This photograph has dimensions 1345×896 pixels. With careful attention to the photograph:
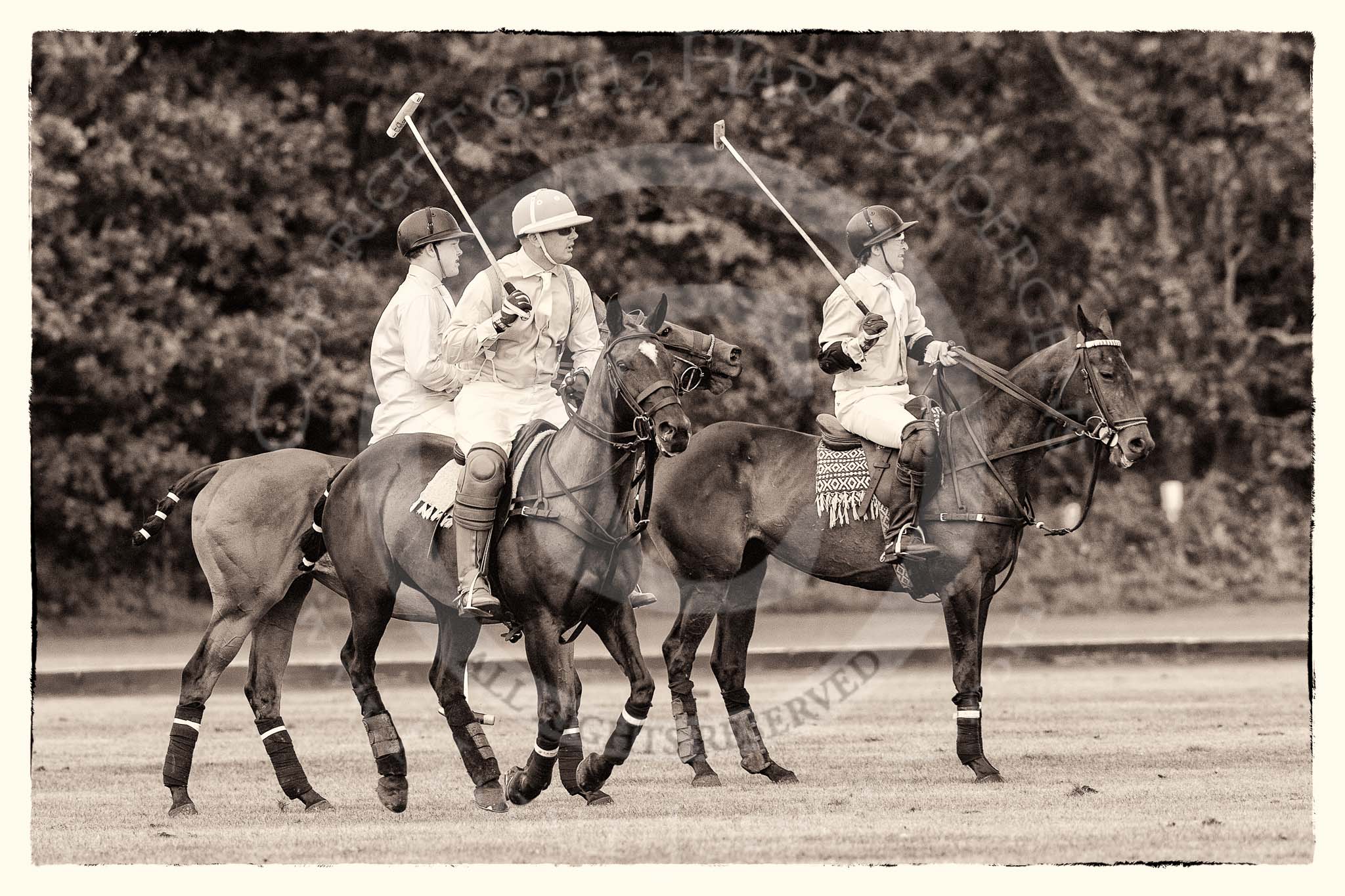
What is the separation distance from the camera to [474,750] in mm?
9977

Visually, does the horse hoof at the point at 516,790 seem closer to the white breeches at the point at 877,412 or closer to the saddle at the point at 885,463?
the saddle at the point at 885,463

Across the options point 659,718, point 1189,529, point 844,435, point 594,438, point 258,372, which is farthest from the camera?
point 1189,529

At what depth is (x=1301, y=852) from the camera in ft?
27.2

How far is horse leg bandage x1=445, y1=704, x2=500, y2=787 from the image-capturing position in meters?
9.91

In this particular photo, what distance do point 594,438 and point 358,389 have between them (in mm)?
12027

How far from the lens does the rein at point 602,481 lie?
29.9 feet

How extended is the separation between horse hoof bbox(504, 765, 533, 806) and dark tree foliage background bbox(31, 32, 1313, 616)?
10.3 metres

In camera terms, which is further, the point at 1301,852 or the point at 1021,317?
the point at 1021,317

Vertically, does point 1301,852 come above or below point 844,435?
below

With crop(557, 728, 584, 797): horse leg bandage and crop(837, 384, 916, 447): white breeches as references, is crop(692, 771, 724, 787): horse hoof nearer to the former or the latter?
crop(557, 728, 584, 797): horse leg bandage

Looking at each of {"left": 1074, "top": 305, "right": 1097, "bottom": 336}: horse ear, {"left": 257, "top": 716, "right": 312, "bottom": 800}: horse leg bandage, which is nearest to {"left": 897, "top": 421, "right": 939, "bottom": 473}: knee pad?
{"left": 1074, "top": 305, "right": 1097, "bottom": 336}: horse ear

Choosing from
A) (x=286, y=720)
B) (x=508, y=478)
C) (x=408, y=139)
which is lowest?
(x=286, y=720)

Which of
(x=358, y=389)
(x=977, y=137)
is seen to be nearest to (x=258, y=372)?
(x=358, y=389)

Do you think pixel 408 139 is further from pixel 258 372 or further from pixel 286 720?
pixel 286 720
